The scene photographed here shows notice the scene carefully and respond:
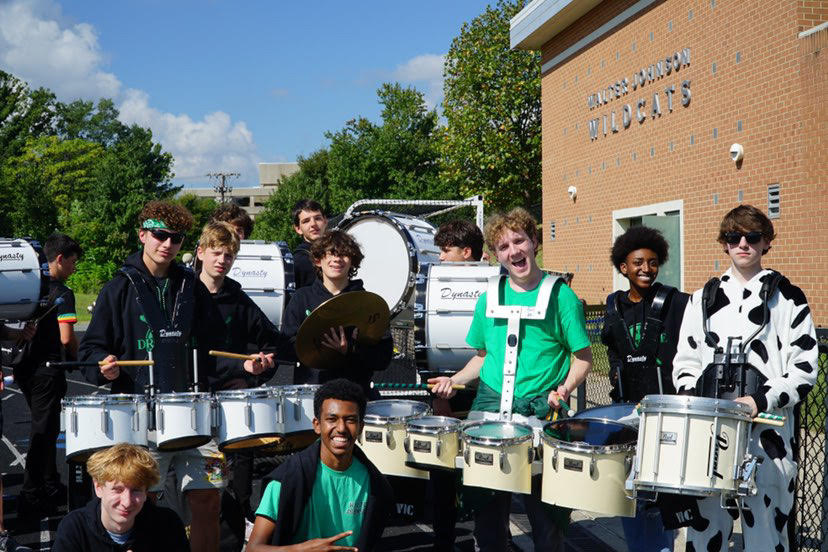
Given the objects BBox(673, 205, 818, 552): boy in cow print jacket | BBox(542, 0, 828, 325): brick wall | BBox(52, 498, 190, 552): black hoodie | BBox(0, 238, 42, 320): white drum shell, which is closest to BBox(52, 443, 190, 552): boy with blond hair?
BBox(52, 498, 190, 552): black hoodie

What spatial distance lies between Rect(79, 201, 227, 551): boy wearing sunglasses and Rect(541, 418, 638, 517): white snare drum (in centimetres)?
186

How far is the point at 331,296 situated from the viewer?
550 cm

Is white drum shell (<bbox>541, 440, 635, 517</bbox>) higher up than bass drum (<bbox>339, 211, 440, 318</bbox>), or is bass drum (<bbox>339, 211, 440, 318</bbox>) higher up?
bass drum (<bbox>339, 211, 440, 318</bbox>)

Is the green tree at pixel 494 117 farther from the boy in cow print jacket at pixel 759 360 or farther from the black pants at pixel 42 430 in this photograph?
the boy in cow print jacket at pixel 759 360

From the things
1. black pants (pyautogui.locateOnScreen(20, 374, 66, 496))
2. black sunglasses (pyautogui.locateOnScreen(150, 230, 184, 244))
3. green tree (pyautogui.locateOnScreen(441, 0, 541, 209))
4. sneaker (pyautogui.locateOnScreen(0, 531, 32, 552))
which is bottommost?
sneaker (pyautogui.locateOnScreen(0, 531, 32, 552))

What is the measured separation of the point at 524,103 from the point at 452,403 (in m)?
27.8

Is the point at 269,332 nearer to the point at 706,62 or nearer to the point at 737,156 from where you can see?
the point at 737,156

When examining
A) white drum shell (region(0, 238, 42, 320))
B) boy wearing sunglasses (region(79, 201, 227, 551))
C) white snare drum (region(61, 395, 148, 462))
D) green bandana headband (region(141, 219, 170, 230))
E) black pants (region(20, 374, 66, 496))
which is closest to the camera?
A: white snare drum (region(61, 395, 148, 462))

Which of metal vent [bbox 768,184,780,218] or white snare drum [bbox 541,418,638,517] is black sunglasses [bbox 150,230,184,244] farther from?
metal vent [bbox 768,184,780,218]

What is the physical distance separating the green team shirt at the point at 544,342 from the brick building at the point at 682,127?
382 inches

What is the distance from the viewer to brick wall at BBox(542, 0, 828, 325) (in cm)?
1320

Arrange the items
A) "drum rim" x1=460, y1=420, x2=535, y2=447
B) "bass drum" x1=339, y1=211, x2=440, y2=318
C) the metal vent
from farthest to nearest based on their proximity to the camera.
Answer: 1. the metal vent
2. "bass drum" x1=339, y1=211, x2=440, y2=318
3. "drum rim" x1=460, y1=420, x2=535, y2=447

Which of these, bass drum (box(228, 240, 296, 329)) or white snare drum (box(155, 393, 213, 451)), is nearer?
white snare drum (box(155, 393, 213, 451))

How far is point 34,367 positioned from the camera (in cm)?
702
